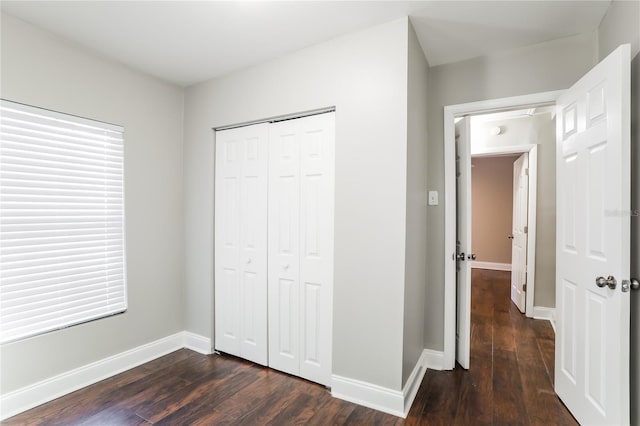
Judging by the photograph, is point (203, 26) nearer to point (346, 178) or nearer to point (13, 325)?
point (346, 178)

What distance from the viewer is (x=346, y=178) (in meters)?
2.23

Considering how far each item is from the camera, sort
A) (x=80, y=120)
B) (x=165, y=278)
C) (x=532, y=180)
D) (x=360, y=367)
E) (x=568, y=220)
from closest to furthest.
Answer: (x=568, y=220), (x=360, y=367), (x=80, y=120), (x=165, y=278), (x=532, y=180)

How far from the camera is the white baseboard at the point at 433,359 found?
265 centimetres

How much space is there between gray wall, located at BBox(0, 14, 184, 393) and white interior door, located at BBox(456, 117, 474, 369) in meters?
2.63

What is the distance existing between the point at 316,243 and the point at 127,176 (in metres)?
1.74

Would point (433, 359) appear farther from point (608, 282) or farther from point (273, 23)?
point (273, 23)

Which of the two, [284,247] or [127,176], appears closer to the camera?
[284,247]

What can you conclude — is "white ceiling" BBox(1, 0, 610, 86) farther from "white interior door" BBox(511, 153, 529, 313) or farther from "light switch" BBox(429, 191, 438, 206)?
"white interior door" BBox(511, 153, 529, 313)

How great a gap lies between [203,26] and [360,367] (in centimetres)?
257

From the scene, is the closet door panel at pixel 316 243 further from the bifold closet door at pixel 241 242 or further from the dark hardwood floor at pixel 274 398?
the bifold closet door at pixel 241 242

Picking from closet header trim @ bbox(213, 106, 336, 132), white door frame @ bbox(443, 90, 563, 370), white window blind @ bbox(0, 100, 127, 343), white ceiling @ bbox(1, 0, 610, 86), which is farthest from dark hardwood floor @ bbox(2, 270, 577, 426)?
white ceiling @ bbox(1, 0, 610, 86)

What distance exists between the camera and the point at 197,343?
3.04 m

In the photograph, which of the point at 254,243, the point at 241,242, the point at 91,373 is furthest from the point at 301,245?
the point at 91,373

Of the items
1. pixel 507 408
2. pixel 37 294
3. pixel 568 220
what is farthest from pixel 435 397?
pixel 37 294
